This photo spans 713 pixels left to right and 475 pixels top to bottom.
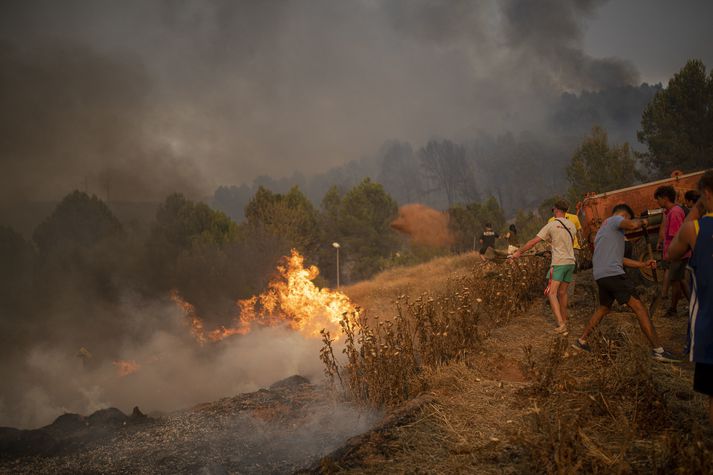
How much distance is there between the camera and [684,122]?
79.0 feet

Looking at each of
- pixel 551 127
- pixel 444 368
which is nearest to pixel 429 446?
pixel 444 368

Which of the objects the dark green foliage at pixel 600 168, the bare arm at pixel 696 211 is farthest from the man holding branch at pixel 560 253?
the dark green foliage at pixel 600 168

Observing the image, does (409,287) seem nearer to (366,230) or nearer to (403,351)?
(403,351)

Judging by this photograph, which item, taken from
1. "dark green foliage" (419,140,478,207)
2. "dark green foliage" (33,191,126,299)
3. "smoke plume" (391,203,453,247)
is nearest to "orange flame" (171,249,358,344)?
"dark green foliage" (33,191,126,299)

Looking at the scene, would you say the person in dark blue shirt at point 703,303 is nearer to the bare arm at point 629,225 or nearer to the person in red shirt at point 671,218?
the bare arm at point 629,225

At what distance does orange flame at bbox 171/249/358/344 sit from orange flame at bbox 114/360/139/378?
2.36m

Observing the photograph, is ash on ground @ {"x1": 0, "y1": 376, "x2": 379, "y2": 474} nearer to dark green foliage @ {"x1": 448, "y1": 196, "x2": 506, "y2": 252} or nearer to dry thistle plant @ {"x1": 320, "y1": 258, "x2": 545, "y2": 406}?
dry thistle plant @ {"x1": 320, "y1": 258, "x2": 545, "y2": 406}

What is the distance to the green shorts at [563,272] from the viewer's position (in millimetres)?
5934

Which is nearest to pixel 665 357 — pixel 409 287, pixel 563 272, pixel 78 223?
pixel 563 272

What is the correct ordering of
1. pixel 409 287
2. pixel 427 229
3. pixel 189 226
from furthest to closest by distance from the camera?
pixel 427 229 → pixel 189 226 → pixel 409 287

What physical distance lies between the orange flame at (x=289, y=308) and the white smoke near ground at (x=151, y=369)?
400 millimetres

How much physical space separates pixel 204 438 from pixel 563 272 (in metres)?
5.48

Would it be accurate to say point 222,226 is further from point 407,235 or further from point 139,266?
point 407,235

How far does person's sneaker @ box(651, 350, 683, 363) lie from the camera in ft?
14.8
